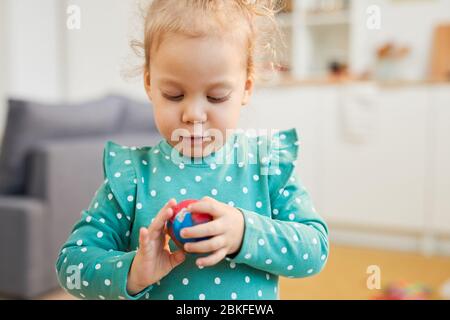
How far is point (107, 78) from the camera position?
13.1 ft

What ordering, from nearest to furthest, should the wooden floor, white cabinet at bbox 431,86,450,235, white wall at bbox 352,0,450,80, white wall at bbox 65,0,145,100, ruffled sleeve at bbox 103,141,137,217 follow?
ruffled sleeve at bbox 103,141,137,217 → the wooden floor → white cabinet at bbox 431,86,450,235 → white wall at bbox 352,0,450,80 → white wall at bbox 65,0,145,100

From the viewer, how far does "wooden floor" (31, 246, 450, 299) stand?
4.92 feet

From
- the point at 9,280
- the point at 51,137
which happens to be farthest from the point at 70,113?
the point at 9,280

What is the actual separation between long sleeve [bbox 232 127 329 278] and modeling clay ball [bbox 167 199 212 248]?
0.06 meters

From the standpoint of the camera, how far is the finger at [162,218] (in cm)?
56

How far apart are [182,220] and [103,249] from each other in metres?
0.13

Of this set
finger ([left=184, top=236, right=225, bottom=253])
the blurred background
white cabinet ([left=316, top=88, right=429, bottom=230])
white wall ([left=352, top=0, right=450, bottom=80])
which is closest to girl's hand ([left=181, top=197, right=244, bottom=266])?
finger ([left=184, top=236, right=225, bottom=253])

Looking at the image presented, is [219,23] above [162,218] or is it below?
above

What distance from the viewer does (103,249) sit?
64cm

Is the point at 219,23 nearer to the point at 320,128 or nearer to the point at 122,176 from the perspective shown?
the point at 122,176

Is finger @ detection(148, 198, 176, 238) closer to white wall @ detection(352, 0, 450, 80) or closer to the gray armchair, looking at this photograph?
the gray armchair

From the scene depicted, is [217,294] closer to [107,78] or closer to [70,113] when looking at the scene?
[70,113]

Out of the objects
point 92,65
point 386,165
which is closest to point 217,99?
point 386,165
